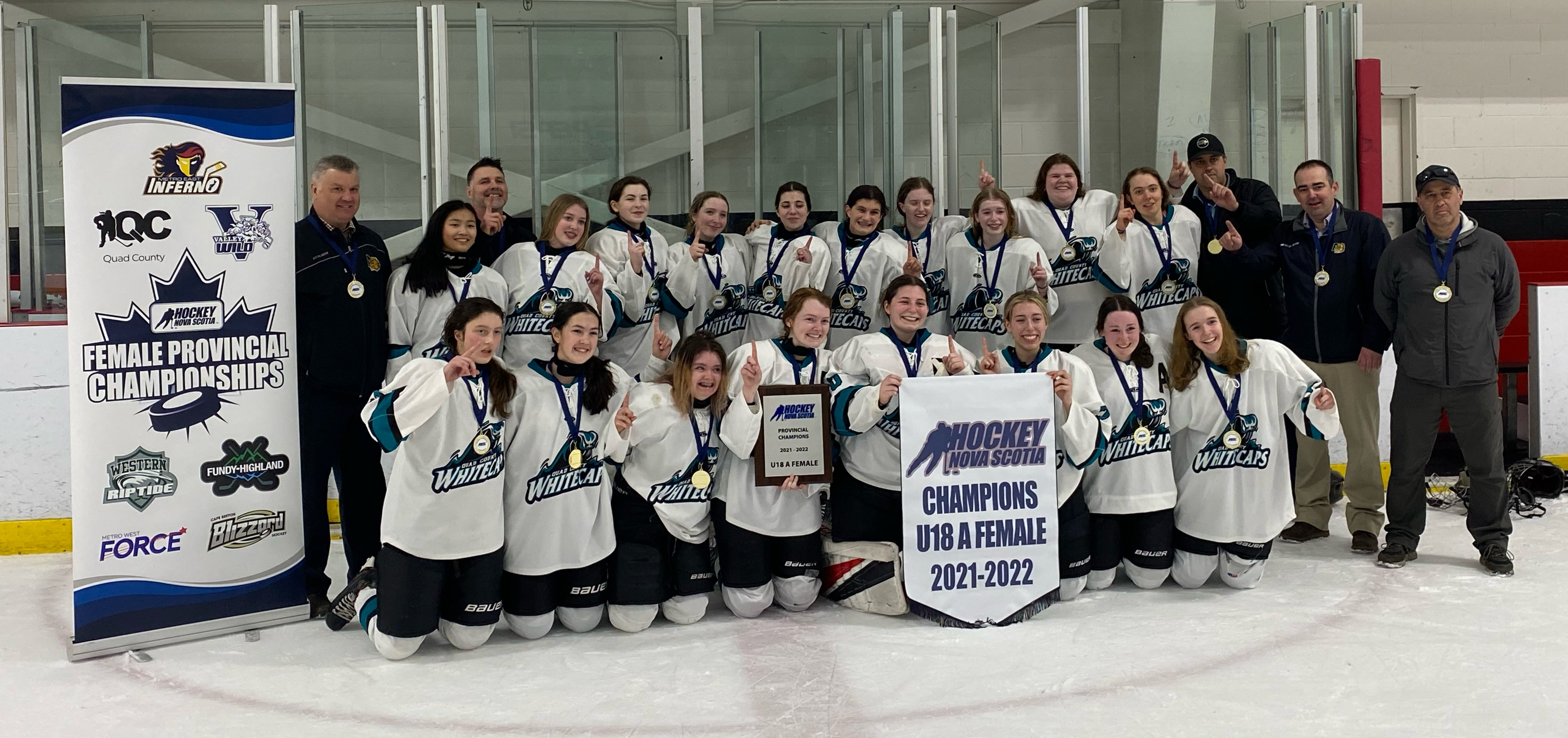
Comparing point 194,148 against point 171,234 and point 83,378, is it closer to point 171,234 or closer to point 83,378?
point 171,234

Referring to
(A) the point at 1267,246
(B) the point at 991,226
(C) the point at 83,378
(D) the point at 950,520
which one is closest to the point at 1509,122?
(A) the point at 1267,246

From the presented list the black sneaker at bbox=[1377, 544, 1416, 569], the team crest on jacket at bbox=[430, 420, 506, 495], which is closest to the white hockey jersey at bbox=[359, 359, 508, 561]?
the team crest on jacket at bbox=[430, 420, 506, 495]

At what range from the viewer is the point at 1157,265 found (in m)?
4.62

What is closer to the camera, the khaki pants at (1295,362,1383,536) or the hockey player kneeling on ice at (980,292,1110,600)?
the hockey player kneeling on ice at (980,292,1110,600)

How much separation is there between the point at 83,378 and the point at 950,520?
2.57m

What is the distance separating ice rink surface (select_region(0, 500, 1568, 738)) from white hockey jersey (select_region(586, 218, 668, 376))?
1.26 m

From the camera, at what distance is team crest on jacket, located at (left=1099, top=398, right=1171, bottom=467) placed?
3879 millimetres

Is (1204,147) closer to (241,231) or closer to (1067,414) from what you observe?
(1067,414)

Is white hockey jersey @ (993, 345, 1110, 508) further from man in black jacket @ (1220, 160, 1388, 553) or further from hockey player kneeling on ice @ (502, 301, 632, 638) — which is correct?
hockey player kneeling on ice @ (502, 301, 632, 638)

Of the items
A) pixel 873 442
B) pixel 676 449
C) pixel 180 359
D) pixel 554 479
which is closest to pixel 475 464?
pixel 554 479

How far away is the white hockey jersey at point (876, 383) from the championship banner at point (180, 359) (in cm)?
172

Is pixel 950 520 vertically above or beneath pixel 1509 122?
beneath

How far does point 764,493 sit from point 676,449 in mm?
312

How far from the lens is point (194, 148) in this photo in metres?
3.54
